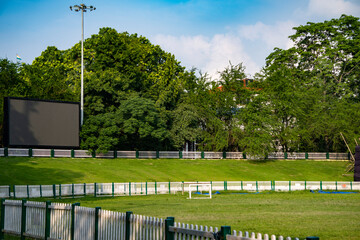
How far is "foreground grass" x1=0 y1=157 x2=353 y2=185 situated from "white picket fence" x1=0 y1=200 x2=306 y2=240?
31.7 m

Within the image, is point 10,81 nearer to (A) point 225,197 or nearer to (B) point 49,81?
(B) point 49,81

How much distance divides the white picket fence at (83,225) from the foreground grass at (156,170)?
1248 inches

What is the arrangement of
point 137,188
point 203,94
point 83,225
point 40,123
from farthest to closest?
1. point 203,94
2. point 40,123
3. point 137,188
4. point 83,225

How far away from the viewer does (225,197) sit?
40.5 metres

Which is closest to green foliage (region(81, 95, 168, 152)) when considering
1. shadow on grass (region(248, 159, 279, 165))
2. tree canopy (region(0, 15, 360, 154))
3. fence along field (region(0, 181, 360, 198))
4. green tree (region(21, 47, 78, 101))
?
tree canopy (region(0, 15, 360, 154))

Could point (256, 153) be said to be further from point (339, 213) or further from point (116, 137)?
point (339, 213)

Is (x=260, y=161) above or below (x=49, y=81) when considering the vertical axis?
below

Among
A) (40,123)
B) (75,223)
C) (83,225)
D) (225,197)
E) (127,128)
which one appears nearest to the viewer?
(83,225)

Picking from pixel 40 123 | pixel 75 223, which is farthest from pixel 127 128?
pixel 75 223

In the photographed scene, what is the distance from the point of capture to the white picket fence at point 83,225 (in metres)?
10.3

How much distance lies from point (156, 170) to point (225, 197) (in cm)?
2226

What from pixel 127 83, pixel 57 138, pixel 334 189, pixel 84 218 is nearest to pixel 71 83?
pixel 127 83

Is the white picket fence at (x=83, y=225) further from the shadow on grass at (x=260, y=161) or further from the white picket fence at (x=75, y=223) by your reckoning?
the shadow on grass at (x=260, y=161)

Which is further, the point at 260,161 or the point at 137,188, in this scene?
the point at 260,161
